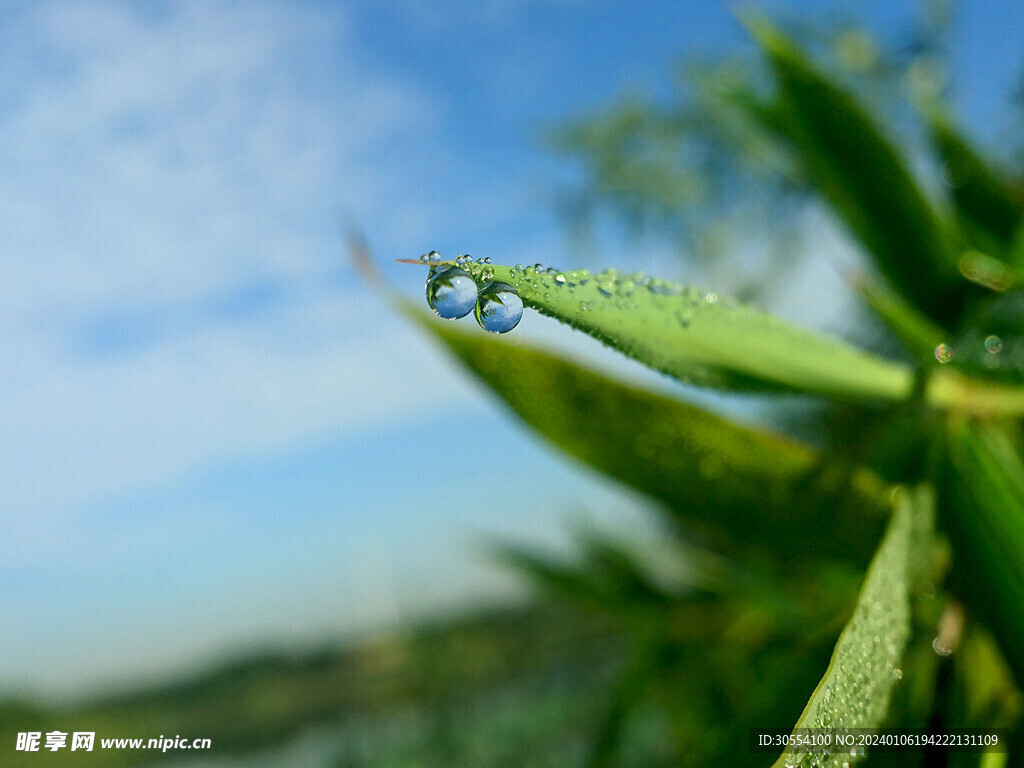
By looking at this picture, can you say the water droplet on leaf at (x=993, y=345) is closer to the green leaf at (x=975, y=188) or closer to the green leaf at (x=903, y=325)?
the green leaf at (x=903, y=325)

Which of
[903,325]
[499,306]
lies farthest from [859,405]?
[499,306]

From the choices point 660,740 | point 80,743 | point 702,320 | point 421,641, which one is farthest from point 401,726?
point 702,320

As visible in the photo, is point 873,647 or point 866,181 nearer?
point 873,647

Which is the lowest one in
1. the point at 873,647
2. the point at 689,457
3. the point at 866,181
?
the point at 873,647

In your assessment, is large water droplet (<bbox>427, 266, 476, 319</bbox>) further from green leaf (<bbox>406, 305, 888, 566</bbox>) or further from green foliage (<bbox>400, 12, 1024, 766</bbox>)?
green leaf (<bbox>406, 305, 888, 566</bbox>)

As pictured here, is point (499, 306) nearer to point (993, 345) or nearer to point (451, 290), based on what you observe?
point (451, 290)

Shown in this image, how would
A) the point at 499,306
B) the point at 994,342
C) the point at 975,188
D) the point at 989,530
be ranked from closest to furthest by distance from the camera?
the point at 499,306, the point at 989,530, the point at 994,342, the point at 975,188
